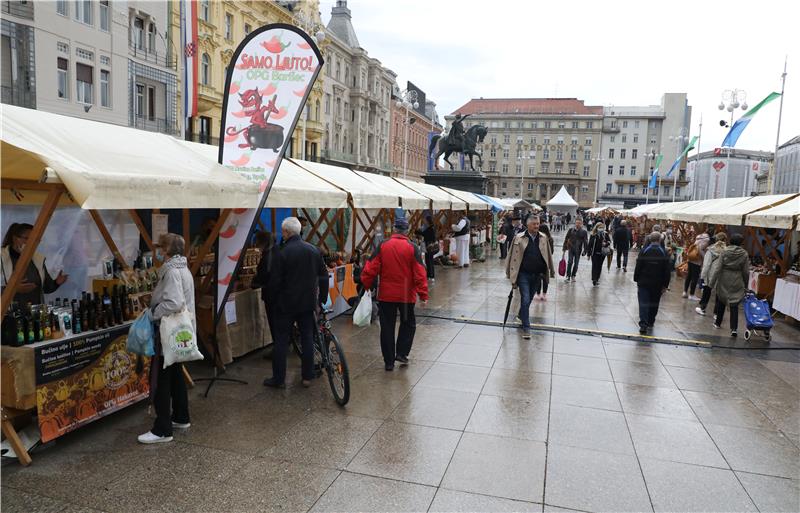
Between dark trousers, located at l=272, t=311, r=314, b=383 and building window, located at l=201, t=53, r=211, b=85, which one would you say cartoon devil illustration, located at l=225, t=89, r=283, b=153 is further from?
building window, located at l=201, t=53, r=211, b=85

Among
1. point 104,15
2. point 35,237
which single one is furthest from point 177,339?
point 104,15

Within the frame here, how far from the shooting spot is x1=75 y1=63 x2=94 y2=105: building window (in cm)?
2294

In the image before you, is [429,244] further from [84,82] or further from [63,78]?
[84,82]

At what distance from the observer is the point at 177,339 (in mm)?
4391

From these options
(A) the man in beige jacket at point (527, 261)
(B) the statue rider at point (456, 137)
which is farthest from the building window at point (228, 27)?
(A) the man in beige jacket at point (527, 261)

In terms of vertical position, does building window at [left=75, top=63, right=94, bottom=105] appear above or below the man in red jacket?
above

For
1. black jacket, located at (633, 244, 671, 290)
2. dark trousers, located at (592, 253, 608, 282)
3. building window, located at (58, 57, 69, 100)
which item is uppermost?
building window, located at (58, 57, 69, 100)

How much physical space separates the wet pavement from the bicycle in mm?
163

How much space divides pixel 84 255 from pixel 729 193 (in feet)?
304

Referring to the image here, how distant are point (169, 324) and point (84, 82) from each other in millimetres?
23613

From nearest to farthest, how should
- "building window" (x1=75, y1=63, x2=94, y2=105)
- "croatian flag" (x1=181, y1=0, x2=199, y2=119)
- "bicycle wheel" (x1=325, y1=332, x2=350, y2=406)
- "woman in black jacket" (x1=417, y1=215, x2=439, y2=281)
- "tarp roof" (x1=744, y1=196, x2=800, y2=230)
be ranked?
1. "bicycle wheel" (x1=325, y1=332, x2=350, y2=406)
2. "tarp roof" (x1=744, y1=196, x2=800, y2=230)
3. "croatian flag" (x1=181, y1=0, x2=199, y2=119)
4. "woman in black jacket" (x1=417, y1=215, x2=439, y2=281)
5. "building window" (x1=75, y1=63, x2=94, y2=105)

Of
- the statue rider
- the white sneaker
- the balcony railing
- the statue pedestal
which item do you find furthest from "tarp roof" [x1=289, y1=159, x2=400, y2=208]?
the balcony railing

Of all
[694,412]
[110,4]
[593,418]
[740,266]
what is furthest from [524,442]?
[110,4]

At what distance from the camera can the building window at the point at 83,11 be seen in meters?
22.8
